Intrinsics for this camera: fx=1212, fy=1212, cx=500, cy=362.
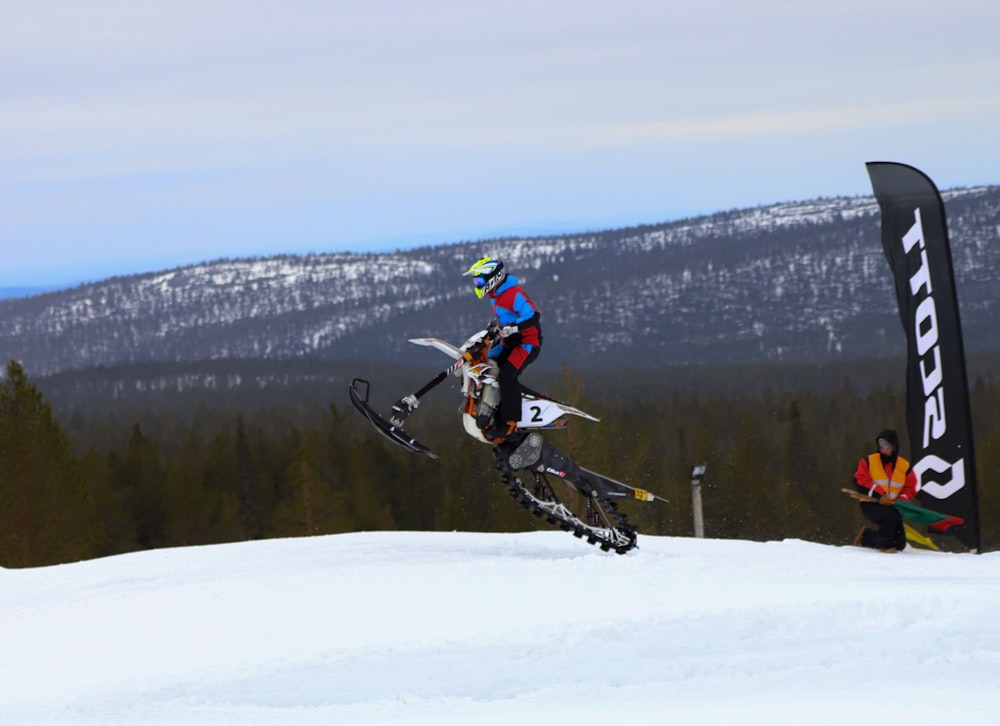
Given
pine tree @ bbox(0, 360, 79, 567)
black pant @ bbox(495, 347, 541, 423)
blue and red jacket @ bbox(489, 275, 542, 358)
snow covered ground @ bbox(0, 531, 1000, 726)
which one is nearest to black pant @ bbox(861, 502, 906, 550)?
snow covered ground @ bbox(0, 531, 1000, 726)

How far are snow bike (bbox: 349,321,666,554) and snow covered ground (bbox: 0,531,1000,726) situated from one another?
82 cm

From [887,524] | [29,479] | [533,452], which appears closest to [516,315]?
[533,452]

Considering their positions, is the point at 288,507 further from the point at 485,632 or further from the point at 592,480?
the point at 485,632

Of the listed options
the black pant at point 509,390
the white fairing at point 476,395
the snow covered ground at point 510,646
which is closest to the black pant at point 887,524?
the snow covered ground at point 510,646

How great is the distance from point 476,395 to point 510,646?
3959mm

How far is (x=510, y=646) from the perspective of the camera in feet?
27.1

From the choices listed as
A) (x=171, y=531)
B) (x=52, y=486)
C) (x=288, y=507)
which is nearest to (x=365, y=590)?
(x=52, y=486)

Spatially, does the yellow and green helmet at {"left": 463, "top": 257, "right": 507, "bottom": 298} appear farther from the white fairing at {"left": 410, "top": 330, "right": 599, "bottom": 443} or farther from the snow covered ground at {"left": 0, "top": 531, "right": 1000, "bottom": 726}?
the snow covered ground at {"left": 0, "top": 531, "right": 1000, "bottom": 726}

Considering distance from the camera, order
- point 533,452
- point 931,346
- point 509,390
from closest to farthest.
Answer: point 509,390, point 533,452, point 931,346

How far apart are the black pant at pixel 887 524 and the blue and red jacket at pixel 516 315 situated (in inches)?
179

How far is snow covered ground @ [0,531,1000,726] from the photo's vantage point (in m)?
7.23

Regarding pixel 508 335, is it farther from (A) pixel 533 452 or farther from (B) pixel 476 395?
(A) pixel 533 452

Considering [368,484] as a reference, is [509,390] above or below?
above

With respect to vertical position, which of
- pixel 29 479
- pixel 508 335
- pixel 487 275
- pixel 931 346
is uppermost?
pixel 487 275
